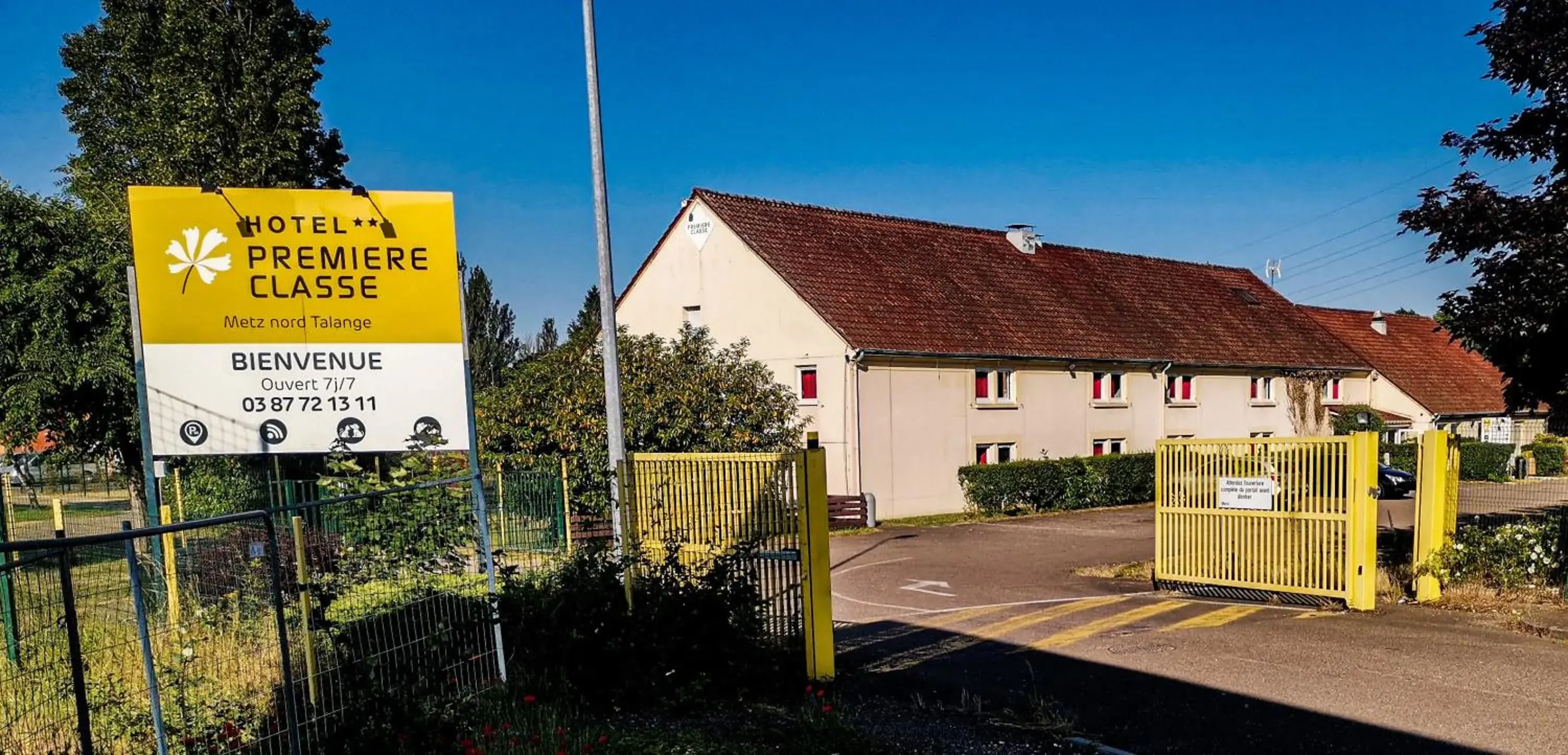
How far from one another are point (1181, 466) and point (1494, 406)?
41.4 metres

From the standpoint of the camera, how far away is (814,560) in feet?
24.7

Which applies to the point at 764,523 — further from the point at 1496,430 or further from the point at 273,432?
the point at 1496,430

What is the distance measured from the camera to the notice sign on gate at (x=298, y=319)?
296 inches

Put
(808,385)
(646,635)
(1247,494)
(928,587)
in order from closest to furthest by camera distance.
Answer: (646,635)
(1247,494)
(928,587)
(808,385)

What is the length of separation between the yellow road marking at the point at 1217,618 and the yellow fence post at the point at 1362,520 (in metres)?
1.00

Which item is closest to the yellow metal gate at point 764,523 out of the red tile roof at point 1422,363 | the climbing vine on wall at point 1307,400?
the climbing vine on wall at point 1307,400

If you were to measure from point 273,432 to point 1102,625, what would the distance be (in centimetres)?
810

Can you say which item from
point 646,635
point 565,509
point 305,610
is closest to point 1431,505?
point 646,635

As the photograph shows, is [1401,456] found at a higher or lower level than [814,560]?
lower

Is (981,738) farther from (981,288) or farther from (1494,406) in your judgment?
(1494,406)

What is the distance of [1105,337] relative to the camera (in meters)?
31.7

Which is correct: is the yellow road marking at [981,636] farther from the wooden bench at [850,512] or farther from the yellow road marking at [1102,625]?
the wooden bench at [850,512]

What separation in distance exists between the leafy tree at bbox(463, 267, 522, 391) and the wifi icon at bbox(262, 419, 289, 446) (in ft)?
85.9

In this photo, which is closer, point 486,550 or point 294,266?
point 486,550
